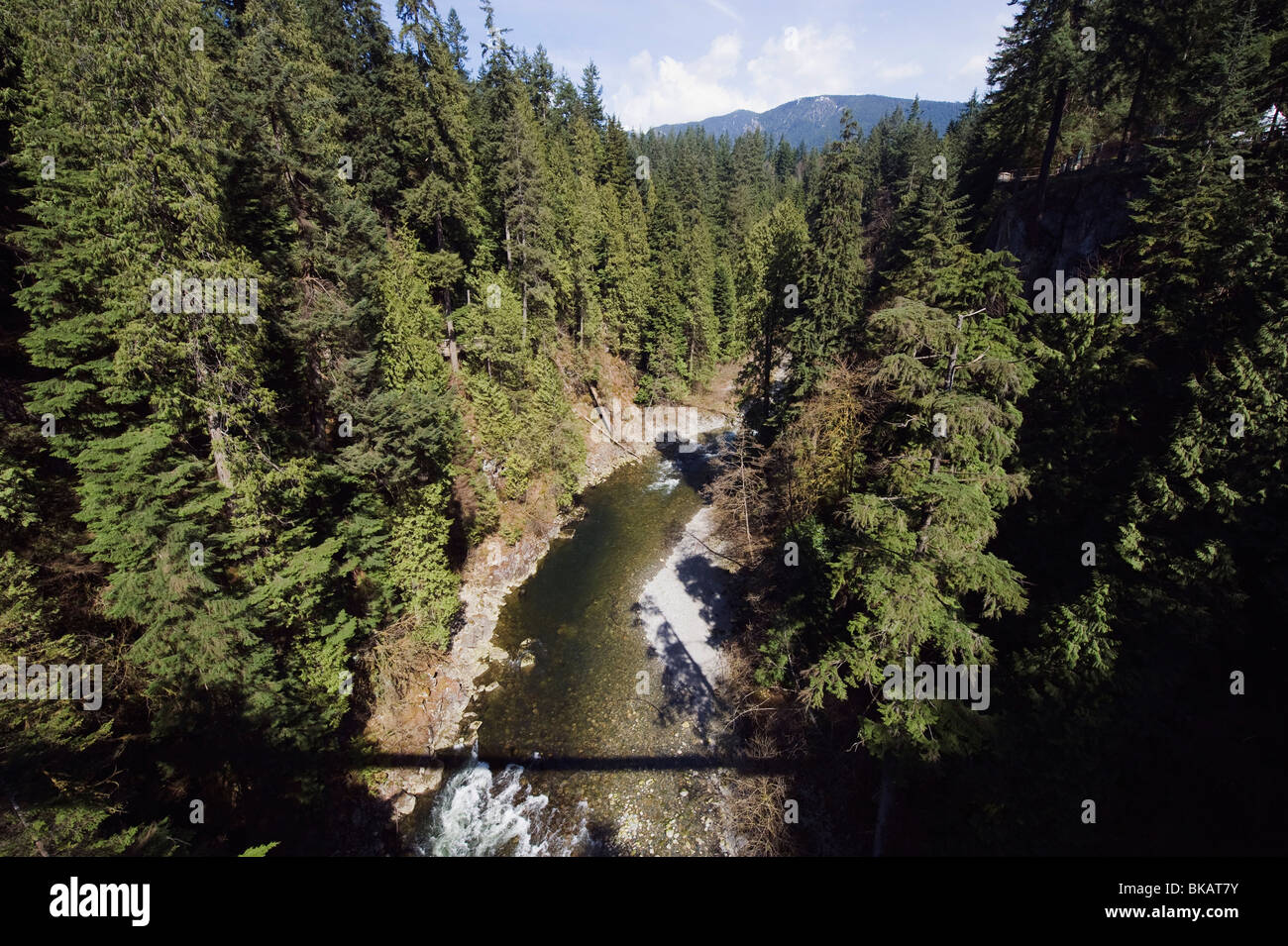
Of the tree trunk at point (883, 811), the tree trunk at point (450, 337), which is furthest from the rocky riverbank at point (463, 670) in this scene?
the tree trunk at point (883, 811)

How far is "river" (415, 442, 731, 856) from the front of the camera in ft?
50.8

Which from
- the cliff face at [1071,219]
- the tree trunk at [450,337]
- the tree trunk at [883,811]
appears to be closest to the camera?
the tree trunk at [883,811]

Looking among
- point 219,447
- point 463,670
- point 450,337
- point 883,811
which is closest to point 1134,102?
point 883,811

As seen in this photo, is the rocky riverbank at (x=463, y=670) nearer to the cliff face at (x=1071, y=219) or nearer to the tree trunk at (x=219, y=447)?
the tree trunk at (x=219, y=447)

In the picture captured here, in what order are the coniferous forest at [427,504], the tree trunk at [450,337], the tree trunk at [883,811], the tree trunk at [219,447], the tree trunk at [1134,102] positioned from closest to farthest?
the coniferous forest at [427,504]
the tree trunk at [219,447]
the tree trunk at [883,811]
the tree trunk at [1134,102]
the tree trunk at [450,337]

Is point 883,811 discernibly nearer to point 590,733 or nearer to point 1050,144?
point 590,733

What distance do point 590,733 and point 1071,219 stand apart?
2912 cm

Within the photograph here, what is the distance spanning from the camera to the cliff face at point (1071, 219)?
20.6m

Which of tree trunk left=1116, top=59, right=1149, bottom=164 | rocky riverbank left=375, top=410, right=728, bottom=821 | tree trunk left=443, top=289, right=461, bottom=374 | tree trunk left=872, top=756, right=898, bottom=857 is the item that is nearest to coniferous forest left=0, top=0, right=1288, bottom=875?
tree trunk left=872, top=756, right=898, bottom=857

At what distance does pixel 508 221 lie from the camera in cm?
2894

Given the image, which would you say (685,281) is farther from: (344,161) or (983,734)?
(983,734)

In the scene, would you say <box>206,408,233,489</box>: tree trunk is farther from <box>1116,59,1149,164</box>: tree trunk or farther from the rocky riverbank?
<box>1116,59,1149,164</box>: tree trunk

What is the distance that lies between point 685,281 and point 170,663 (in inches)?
1684

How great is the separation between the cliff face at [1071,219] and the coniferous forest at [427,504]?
0.84 metres
